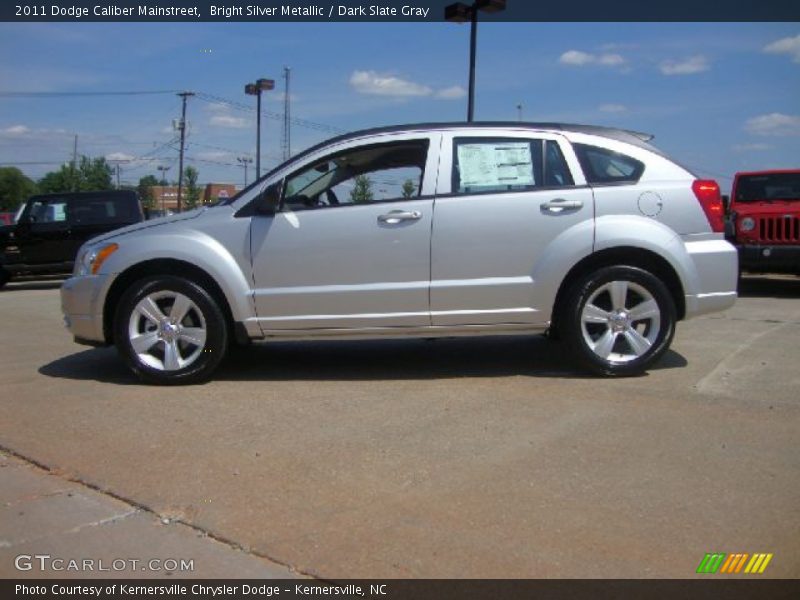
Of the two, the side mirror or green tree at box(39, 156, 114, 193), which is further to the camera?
green tree at box(39, 156, 114, 193)

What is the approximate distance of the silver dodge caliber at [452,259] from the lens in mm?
5637

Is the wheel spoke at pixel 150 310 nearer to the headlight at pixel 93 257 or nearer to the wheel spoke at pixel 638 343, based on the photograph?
the headlight at pixel 93 257

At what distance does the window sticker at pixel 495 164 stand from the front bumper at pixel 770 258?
6754mm

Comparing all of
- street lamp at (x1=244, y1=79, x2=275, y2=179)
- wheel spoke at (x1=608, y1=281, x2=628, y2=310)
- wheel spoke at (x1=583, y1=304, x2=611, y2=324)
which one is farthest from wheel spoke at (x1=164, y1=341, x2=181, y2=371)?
street lamp at (x1=244, y1=79, x2=275, y2=179)

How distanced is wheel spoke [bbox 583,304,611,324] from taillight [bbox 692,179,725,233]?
3.32 feet

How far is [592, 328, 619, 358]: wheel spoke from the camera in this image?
5699mm

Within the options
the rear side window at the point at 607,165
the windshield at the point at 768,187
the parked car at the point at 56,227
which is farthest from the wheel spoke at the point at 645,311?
the parked car at the point at 56,227

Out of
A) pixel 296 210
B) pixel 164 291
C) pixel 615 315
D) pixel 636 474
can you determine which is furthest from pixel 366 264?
pixel 636 474

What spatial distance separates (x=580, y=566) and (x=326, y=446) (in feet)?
5.74

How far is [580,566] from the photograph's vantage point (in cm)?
301

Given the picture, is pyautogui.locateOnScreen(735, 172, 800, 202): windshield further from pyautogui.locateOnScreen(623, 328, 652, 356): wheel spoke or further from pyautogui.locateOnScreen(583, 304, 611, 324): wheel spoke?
pyautogui.locateOnScreen(583, 304, 611, 324): wheel spoke

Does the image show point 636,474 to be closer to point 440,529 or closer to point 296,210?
point 440,529

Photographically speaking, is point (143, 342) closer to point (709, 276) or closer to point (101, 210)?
point (709, 276)
